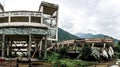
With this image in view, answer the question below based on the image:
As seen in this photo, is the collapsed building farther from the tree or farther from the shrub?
the tree

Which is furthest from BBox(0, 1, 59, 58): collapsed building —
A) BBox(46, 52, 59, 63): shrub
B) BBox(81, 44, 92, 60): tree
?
BBox(81, 44, 92, 60): tree

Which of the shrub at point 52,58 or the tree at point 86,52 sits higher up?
the tree at point 86,52

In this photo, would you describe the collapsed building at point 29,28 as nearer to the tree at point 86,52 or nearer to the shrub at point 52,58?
the shrub at point 52,58

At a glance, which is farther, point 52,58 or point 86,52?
point 52,58

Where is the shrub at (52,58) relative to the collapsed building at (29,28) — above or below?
below

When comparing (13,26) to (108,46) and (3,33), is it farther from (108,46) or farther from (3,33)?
(108,46)

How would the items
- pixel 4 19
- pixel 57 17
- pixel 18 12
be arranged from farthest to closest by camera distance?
pixel 57 17 < pixel 4 19 < pixel 18 12

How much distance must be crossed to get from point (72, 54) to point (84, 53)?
4433 millimetres

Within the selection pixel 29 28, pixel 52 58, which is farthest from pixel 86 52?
pixel 29 28

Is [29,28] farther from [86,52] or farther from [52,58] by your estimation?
[86,52]

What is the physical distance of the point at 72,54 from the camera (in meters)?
48.2

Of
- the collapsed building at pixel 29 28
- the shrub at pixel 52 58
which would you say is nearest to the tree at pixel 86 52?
the shrub at pixel 52 58

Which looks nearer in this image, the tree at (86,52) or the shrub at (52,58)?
the shrub at (52,58)

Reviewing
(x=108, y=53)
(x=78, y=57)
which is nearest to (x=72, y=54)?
(x=78, y=57)
